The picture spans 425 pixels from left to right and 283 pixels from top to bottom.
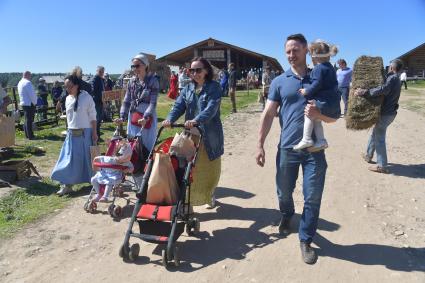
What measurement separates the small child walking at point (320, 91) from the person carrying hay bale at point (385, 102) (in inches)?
147

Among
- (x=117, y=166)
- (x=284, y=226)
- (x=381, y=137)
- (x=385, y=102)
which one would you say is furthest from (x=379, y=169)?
(x=117, y=166)

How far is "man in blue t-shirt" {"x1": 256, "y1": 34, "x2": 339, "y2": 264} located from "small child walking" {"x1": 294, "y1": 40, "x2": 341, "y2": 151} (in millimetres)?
77

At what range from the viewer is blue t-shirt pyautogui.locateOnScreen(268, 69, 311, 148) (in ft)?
14.0

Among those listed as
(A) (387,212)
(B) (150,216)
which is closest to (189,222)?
(B) (150,216)

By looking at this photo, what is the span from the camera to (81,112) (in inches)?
255

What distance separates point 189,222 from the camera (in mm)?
4793

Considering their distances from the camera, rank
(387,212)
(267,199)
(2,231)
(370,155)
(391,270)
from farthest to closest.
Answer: (370,155) → (267,199) → (387,212) → (2,231) → (391,270)

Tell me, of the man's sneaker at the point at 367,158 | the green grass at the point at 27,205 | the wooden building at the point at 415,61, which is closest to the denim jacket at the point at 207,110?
the green grass at the point at 27,205

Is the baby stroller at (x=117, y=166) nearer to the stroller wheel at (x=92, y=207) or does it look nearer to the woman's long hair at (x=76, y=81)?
the stroller wheel at (x=92, y=207)

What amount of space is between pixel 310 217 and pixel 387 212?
198 centimetres

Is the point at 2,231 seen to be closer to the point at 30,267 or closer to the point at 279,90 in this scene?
the point at 30,267

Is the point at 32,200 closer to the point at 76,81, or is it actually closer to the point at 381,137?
the point at 76,81

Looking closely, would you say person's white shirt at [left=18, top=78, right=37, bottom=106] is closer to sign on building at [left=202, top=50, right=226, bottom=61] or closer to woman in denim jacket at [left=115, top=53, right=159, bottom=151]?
woman in denim jacket at [left=115, top=53, right=159, bottom=151]

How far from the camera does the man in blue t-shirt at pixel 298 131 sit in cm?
422
